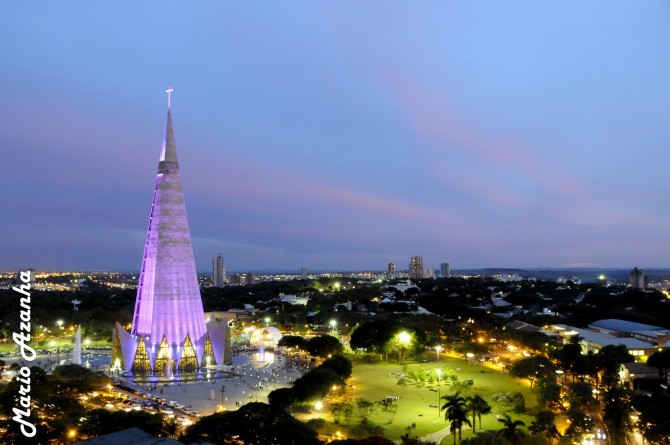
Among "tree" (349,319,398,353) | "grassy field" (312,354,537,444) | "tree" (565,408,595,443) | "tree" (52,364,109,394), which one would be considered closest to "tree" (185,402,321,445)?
"grassy field" (312,354,537,444)

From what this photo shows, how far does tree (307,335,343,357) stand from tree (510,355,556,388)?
1833 cm

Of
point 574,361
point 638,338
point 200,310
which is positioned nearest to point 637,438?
point 574,361

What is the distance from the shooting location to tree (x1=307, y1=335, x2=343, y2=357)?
55.3 metres

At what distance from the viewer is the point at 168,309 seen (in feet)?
149

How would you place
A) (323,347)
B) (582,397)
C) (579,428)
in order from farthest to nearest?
(323,347), (582,397), (579,428)

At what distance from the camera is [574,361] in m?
47.0

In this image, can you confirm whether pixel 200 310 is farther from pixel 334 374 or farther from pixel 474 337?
pixel 474 337

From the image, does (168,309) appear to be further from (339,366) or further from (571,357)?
(571,357)

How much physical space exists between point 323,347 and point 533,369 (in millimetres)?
20432

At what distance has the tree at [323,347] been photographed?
55344mm

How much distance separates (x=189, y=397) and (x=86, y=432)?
42.4 feet

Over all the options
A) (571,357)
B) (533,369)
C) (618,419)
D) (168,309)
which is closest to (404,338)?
(571,357)

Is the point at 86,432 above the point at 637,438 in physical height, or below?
above

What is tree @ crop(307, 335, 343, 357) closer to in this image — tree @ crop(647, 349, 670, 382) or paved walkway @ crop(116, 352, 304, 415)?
paved walkway @ crop(116, 352, 304, 415)
